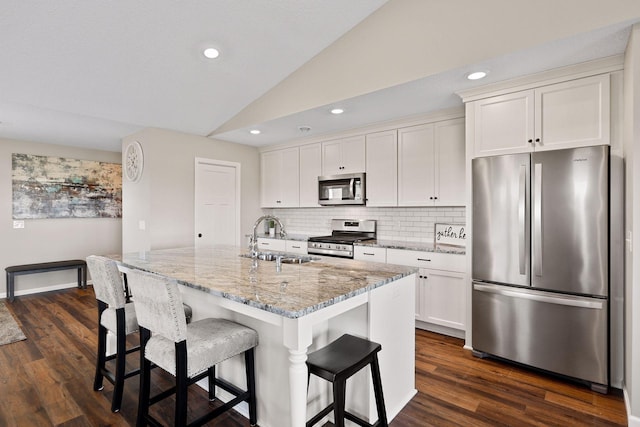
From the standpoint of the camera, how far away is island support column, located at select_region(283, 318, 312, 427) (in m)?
1.37

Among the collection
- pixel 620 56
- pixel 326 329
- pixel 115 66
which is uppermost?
pixel 115 66

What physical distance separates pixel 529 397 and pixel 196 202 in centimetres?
430

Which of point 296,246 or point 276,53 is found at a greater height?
point 276,53

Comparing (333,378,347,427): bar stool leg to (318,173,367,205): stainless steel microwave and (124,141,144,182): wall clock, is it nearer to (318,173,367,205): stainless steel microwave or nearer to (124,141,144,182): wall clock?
(318,173,367,205): stainless steel microwave

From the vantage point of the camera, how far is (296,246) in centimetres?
472

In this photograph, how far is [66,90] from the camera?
10.8 ft

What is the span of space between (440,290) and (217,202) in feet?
11.2

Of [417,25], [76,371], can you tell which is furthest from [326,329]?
[417,25]

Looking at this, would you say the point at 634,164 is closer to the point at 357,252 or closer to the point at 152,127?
the point at 357,252

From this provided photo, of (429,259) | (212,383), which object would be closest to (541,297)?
(429,259)

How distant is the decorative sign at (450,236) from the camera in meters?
3.76

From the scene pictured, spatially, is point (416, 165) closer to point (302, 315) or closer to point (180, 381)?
point (302, 315)

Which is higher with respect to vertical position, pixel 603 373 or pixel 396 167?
pixel 396 167

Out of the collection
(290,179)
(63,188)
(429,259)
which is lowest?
(429,259)
